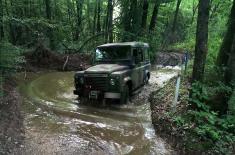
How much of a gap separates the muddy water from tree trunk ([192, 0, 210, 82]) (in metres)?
2.01

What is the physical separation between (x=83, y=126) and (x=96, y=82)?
2231mm

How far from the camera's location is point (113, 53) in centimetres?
1071

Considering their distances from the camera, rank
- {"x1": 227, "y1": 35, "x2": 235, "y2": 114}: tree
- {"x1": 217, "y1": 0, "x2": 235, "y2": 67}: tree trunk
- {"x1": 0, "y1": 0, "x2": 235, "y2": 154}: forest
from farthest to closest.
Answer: {"x1": 217, "y1": 0, "x2": 235, "y2": 67}: tree trunk → {"x1": 227, "y1": 35, "x2": 235, "y2": 114}: tree → {"x1": 0, "y1": 0, "x2": 235, "y2": 154}: forest

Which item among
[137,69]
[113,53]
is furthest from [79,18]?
[137,69]

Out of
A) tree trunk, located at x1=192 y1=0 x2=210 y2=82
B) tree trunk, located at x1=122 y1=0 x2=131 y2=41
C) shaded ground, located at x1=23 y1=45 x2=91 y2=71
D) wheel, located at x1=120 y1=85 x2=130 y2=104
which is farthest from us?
tree trunk, located at x1=122 y1=0 x2=131 y2=41

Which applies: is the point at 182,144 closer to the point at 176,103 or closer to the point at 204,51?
the point at 176,103

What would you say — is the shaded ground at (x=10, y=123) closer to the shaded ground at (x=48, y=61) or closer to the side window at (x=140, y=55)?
the side window at (x=140, y=55)

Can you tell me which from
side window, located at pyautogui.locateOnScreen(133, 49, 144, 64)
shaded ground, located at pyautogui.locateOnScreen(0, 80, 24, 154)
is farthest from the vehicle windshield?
shaded ground, located at pyautogui.locateOnScreen(0, 80, 24, 154)

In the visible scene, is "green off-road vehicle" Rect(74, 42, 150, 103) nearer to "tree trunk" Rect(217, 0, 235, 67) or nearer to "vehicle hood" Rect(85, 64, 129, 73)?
"vehicle hood" Rect(85, 64, 129, 73)

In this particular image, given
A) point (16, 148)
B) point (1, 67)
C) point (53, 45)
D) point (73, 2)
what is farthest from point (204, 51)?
point (73, 2)

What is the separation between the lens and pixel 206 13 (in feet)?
23.7

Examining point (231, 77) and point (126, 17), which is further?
point (126, 17)

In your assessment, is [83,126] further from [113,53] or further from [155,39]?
[155,39]

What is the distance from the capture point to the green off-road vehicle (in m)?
9.20
